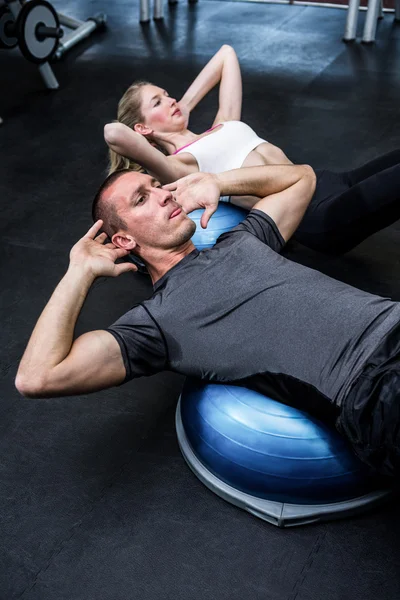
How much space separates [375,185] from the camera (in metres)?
2.56

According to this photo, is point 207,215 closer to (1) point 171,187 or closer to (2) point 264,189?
(1) point 171,187

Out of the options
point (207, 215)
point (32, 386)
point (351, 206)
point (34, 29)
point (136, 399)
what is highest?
point (207, 215)

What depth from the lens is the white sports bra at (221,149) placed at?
9.18 feet

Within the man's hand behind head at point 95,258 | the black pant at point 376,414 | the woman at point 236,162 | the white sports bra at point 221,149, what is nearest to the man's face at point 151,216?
the man's hand behind head at point 95,258

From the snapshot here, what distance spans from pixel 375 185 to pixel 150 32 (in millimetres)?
4096

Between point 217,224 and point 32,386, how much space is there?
1101mm

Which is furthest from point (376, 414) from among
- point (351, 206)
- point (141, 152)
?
point (141, 152)

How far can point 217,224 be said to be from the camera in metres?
2.60

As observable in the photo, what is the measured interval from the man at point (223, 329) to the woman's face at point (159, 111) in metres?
0.87

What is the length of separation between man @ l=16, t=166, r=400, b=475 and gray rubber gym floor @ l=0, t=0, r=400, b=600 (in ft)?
1.21

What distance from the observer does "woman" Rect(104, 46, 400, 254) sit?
2553 mm

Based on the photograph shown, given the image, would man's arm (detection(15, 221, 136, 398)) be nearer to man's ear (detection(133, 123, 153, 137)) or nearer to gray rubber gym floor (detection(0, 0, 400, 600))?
gray rubber gym floor (detection(0, 0, 400, 600))

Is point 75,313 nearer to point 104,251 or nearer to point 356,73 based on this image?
point 104,251

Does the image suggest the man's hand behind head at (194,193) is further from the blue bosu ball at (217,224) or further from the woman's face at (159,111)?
the woman's face at (159,111)
